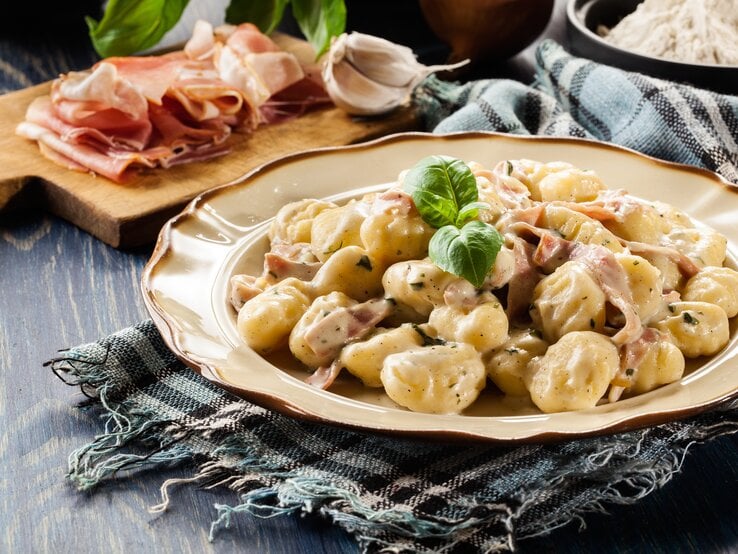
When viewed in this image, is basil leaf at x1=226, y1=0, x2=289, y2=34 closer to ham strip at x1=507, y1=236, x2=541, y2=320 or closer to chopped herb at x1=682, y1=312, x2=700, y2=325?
ham strip at x1=507, y1=236, x2=541, y2=320

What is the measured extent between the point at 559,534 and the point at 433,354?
0.42 meters

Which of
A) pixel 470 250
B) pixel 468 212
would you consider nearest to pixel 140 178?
pixel 468 212

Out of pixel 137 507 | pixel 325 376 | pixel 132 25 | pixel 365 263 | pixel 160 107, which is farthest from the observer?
pixel 132 25

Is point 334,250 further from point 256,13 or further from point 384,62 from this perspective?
point 256,13

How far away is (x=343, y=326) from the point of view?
2184 mm

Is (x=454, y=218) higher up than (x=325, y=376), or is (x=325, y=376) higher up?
(x=454, y=218)

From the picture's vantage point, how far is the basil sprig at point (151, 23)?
13.1ft

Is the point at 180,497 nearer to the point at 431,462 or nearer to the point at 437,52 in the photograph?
the point at 431,462

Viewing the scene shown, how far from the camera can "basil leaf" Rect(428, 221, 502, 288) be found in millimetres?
2043

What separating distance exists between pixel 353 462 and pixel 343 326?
0.99 ft

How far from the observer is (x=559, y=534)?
188 centimetres

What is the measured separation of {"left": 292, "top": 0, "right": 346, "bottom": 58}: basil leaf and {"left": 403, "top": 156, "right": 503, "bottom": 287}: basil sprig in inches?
73.6

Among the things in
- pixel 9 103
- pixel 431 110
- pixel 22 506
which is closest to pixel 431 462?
pixel 22 506

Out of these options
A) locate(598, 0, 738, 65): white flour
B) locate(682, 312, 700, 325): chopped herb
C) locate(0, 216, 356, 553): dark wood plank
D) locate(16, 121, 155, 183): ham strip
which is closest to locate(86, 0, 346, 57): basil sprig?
locate(16, 121, 155, 183): ham strip
